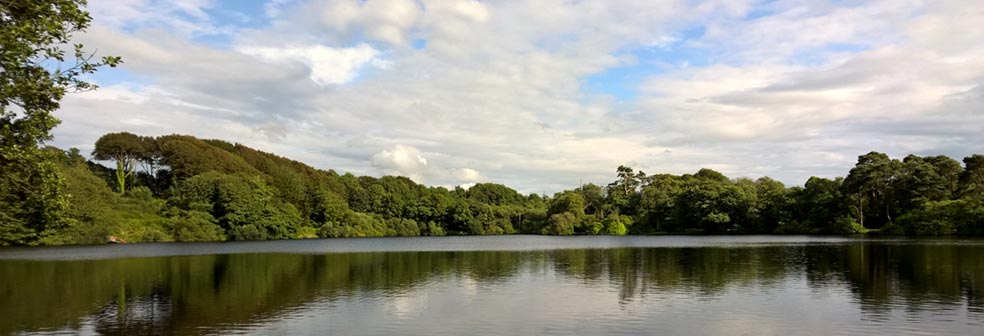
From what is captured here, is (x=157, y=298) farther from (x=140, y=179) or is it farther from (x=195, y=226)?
(x=140, y=179)

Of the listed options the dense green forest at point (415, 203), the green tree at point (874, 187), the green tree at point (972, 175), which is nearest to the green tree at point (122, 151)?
the dense green forest at point (415, 203)

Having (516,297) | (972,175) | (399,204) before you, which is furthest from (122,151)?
(972,175)

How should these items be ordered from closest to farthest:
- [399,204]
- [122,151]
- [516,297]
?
[516,297] < [122,151] < [399,204]

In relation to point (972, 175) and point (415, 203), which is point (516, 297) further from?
point (415, 203)

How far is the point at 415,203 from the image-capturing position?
467ft

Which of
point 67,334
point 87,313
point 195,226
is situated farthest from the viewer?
point 195,226

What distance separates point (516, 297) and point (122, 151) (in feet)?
317

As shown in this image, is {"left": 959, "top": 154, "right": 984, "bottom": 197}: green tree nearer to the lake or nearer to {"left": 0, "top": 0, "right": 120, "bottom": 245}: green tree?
the lake

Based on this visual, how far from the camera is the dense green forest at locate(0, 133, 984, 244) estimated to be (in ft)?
259

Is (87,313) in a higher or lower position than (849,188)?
lower

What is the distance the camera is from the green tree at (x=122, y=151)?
100 m

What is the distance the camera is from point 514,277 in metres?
33.9

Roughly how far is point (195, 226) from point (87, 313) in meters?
70.0

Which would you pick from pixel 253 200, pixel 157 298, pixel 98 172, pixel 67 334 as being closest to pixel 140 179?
pixel 98 172
